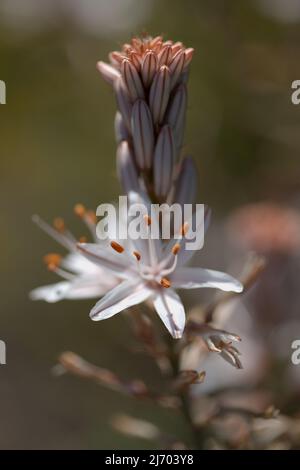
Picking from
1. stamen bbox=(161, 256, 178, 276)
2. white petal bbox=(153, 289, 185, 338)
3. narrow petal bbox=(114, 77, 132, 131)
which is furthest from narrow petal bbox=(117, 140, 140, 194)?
white petal bbox=(153, 289, 185, 338)

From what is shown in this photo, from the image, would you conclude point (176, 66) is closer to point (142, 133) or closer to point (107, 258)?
point (142, 133)


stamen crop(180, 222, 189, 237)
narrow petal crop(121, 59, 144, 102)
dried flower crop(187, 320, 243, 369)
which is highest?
narrow petal crop(121, 59, 144, 102)

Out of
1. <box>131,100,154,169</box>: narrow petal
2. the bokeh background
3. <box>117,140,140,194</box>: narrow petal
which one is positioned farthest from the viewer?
the bokeh background

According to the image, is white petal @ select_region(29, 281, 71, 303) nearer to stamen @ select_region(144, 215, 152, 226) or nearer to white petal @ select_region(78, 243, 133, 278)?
white petal @ select_region(78, 243, 133, 278)

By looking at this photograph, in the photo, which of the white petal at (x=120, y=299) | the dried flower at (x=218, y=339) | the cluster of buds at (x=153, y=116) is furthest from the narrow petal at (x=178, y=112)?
the dried flower at (x=218, y=339)

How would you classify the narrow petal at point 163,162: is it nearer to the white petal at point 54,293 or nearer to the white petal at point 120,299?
the white petal at point 120,299
